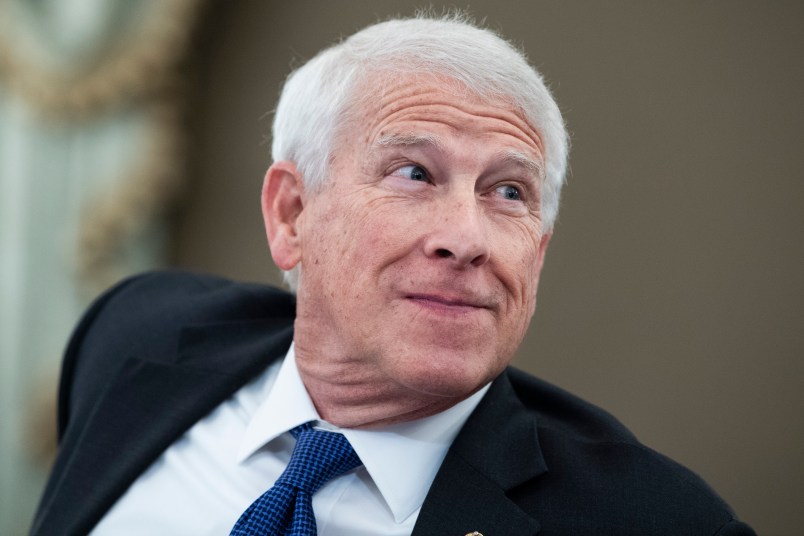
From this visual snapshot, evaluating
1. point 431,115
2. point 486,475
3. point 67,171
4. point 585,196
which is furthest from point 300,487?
point 67,171

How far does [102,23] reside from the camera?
126 inches

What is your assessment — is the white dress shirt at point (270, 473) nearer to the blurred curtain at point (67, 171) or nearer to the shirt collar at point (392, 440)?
the shirt collar at point (392, 440)

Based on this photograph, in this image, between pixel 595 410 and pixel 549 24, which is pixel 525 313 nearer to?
pixel 595 410

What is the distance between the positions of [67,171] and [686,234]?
2.25m

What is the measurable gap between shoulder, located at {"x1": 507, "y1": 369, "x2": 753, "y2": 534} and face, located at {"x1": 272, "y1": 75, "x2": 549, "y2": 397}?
0.22 meters

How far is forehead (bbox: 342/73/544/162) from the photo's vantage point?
1.57 meters

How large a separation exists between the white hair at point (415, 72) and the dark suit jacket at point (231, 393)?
44 centimetres

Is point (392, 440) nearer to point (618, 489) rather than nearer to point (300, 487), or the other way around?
point (300, 487)

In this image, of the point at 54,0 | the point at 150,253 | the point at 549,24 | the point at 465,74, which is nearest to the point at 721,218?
the point at 549,24

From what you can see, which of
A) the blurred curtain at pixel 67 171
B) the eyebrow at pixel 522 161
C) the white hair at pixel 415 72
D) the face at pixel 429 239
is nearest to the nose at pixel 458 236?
the face at pixel 429 239

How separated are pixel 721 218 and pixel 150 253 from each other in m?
2.10

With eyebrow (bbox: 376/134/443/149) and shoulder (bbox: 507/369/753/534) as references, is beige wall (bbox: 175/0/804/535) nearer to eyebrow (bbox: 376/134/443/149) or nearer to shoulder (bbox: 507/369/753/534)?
shoulder (bbox: 507/369/753/534)

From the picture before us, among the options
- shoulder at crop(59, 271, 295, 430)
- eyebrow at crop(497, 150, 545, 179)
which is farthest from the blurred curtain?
eyebrow at crop(497, 150, 545, 179)

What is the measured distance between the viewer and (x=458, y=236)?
4.93 ft
